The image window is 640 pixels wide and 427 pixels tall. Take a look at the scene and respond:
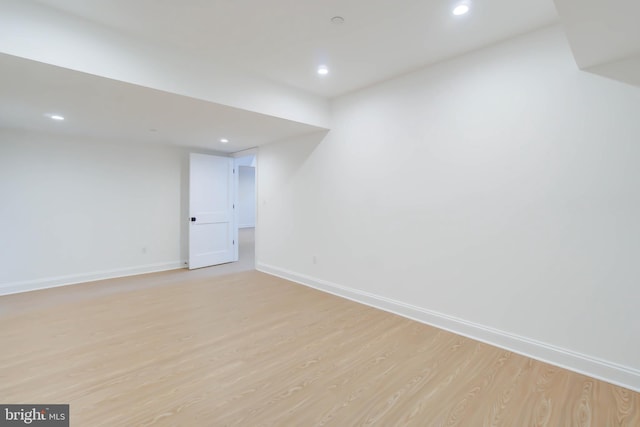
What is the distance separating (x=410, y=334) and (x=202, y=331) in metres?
2.02

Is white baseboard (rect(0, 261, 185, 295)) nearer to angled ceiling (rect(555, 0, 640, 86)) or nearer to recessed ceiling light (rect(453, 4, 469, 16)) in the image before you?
recessed ceiling light (rect(453, 4, 469, 16))

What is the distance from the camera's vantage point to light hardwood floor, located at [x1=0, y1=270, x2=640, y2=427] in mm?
1704

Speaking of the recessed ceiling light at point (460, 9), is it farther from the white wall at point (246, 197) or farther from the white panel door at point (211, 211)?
the white wall at point (246, 197)

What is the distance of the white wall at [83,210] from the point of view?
388 centimetres

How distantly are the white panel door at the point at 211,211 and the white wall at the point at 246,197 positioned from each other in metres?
6.13

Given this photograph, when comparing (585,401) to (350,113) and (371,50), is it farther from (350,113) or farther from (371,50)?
(350,113)

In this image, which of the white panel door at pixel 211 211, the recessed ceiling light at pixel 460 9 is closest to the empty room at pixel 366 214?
the recessed ceiling light at pixel 460 9

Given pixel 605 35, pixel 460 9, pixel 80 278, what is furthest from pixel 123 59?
pixel 80 278

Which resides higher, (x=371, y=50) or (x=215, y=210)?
(x=371, y=50)

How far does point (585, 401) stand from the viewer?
181 centimetres

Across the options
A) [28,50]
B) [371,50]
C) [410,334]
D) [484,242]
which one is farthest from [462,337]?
[28,50]

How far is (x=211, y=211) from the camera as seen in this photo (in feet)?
18.1

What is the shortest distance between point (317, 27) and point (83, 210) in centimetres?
448

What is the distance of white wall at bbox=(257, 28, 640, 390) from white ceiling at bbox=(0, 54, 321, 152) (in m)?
1.35
